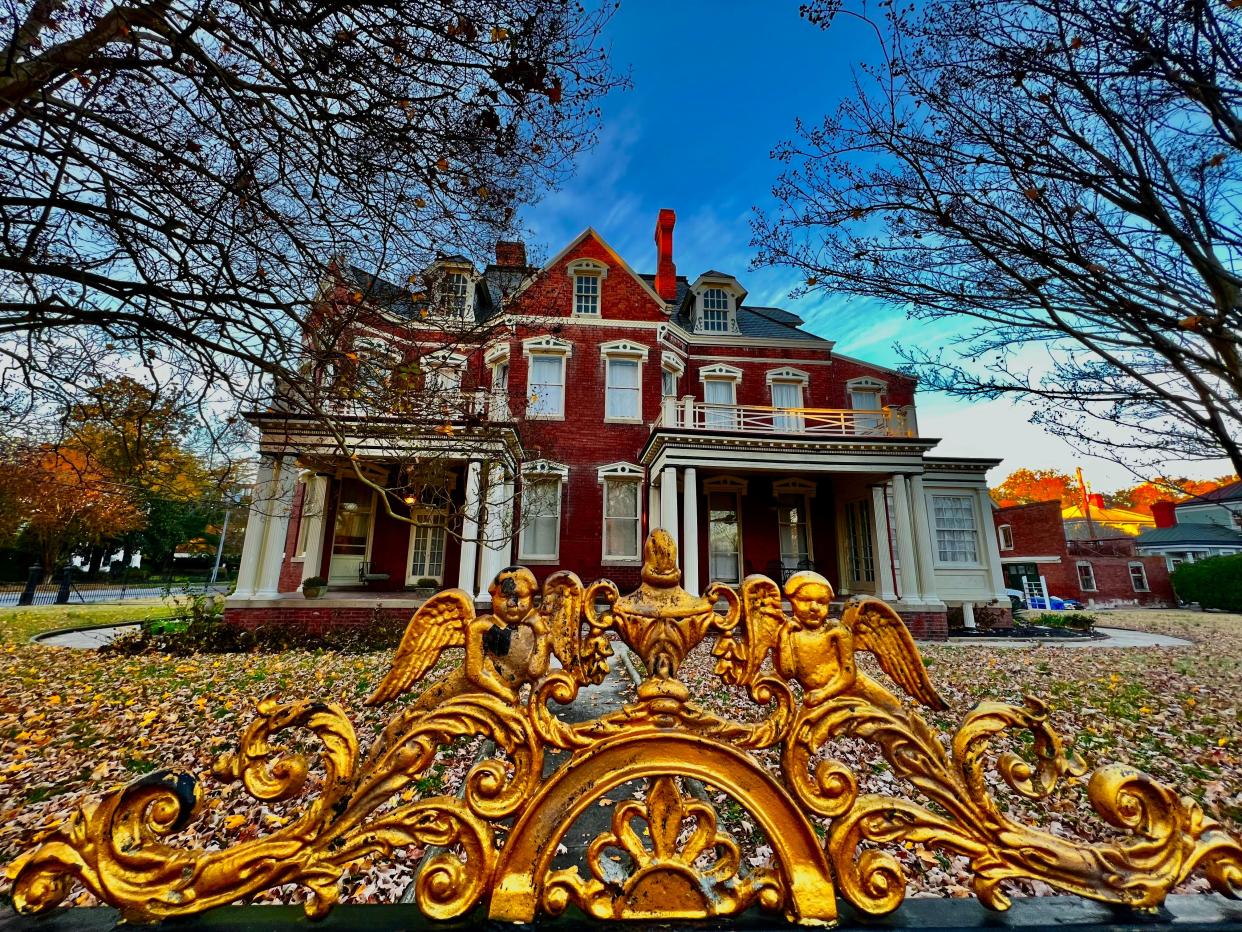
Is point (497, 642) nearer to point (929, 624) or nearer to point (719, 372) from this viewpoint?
point (929, 624)

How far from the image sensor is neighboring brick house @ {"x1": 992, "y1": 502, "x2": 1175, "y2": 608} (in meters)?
28.7

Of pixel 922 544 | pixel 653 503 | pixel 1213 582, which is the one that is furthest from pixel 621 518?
pixel 1213 582

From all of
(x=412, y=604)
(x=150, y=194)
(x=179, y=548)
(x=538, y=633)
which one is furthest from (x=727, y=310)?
(x=179, y=548)

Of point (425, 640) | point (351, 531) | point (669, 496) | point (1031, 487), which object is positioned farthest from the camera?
Answer: point (1031, 487)

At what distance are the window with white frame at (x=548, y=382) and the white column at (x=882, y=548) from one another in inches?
358

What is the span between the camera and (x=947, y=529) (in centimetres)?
1645

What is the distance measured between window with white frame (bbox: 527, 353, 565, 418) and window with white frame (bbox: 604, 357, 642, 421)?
1.37 metres

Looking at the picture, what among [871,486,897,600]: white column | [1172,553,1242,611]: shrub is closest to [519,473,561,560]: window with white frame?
[871,486,897,600]: white column

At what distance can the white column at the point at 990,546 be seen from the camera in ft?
51.9

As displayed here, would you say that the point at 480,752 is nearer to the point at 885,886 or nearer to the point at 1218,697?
the point at 885,886

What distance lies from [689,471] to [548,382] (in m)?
5.48

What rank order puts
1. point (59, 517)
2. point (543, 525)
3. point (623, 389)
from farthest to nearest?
point (59, 517), point (623, 389), point (543, 525)

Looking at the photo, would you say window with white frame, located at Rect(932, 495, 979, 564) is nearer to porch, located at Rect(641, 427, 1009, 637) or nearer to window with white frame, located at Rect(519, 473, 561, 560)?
porch, located at Rect(641, 427, 1009, 637)

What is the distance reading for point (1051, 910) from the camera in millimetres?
1132
